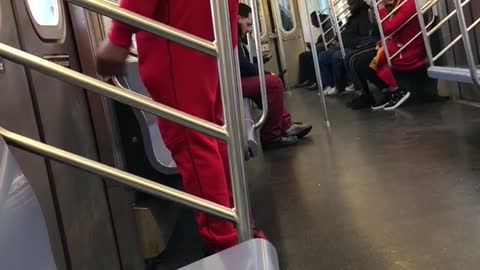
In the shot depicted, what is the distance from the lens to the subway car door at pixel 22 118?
979mm

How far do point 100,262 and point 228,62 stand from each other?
71 centimetres

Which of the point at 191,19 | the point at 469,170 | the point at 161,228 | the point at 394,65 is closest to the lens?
the point at 191,19

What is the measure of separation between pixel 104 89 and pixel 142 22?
0.35 ft

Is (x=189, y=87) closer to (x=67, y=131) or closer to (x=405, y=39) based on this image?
(x=67, y=131)

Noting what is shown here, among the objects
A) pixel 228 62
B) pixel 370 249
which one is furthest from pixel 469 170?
pixel 228 62

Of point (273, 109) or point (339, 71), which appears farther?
point (339, 71)

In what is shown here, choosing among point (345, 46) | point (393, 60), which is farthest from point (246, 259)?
point (345, 46)

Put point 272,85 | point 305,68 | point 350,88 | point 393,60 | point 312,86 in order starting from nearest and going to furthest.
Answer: point 272,85, point 393,60, point 350,88, point 312,86, point 305,68

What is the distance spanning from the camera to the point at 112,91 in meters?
0.84

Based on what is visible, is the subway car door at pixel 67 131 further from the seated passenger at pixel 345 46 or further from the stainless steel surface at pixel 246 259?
the seated passenger at pixel 345 46

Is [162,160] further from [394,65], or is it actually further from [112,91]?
[394,65]

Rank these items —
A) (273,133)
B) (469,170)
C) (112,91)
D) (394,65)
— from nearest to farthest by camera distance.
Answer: (112,91)
(469,170)
(273,133)
(394,65)

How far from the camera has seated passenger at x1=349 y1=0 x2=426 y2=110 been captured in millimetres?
4480

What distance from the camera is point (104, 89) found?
84cm
